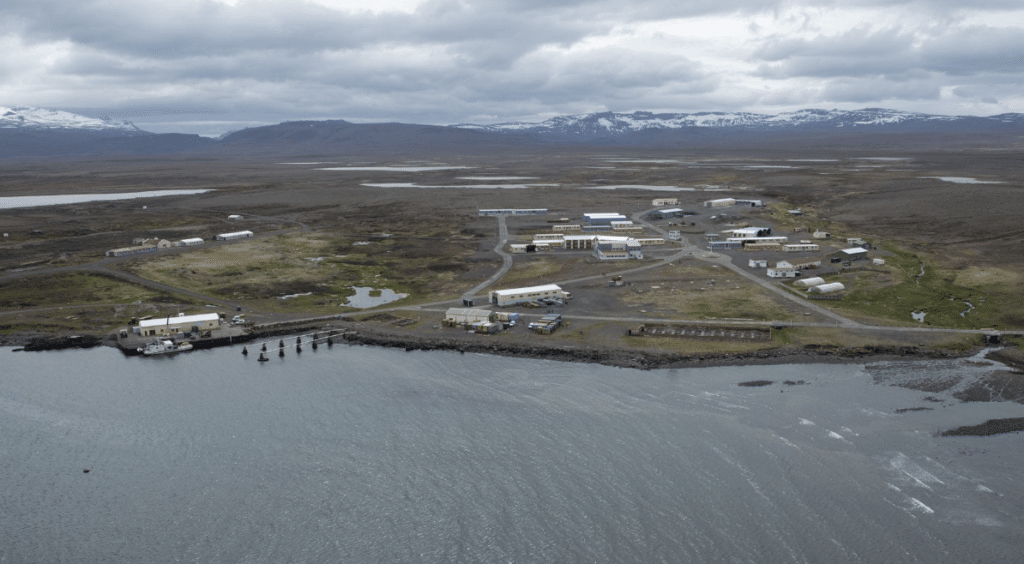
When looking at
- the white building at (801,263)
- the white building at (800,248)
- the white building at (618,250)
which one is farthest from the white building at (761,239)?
the white building at (618,250)

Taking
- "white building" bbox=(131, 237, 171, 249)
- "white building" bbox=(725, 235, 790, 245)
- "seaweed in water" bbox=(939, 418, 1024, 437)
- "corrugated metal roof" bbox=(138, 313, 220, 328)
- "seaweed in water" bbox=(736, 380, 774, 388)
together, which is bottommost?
"seaweed in water" bbox=(939, 418, 1024, 437)

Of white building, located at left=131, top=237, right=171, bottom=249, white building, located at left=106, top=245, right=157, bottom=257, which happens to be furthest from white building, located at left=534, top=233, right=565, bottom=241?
white building, located at left=106, top=245, right=157, bottom=257

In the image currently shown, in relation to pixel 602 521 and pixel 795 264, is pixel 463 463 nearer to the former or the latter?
pixel 602 521

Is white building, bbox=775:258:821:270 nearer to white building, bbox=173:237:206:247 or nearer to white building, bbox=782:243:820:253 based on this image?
white building, bbox=782:243:820:253

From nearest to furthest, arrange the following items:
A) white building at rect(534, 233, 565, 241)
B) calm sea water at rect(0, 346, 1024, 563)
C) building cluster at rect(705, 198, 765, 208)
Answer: calm sea water at rect(0, 346, 1024, 563) → white building at rect(534, 233, 565, 241) → building cluster at rect(705, 198, 765, 208)

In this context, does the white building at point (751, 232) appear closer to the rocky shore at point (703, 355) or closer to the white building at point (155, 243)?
the rocky shore at point (703, 355)

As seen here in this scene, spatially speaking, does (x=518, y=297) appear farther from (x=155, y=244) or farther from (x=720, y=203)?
(x=720, y=203)

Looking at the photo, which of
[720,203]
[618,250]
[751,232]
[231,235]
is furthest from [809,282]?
[231,235]
